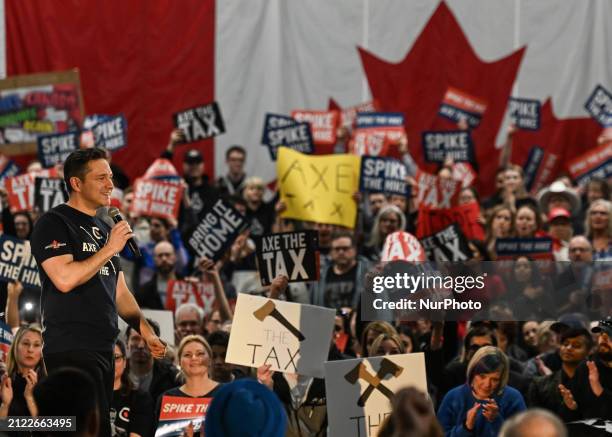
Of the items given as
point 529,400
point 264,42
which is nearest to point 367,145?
point 264,42

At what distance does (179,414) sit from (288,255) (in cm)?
155

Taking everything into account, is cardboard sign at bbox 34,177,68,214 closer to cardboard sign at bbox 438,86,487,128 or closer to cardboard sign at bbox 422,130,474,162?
cardboard sign at bbox 422,130,474,162

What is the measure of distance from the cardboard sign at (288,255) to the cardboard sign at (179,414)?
1268mm

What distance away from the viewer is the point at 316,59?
15.4 meters

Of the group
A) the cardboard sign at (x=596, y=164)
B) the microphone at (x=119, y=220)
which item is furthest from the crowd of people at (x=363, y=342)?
the cardboard sign at (x=596, y=164)

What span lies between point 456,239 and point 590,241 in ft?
5.23

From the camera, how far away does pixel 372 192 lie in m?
11.8

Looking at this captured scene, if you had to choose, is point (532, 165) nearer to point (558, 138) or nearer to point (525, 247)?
point (558, 138)

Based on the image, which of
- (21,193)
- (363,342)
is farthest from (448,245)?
(21,193)

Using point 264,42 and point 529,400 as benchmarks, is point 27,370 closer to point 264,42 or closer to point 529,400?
point 529,400

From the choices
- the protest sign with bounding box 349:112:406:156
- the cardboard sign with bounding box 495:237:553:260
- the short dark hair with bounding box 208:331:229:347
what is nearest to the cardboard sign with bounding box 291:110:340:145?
the protest sign with bounding box 349:112:406:156

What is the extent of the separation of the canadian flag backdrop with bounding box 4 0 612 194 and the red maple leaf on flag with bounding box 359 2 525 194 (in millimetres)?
13

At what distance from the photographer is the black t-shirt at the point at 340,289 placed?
9094 mm

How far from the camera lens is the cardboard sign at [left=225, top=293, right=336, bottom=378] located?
6648 millimetres
